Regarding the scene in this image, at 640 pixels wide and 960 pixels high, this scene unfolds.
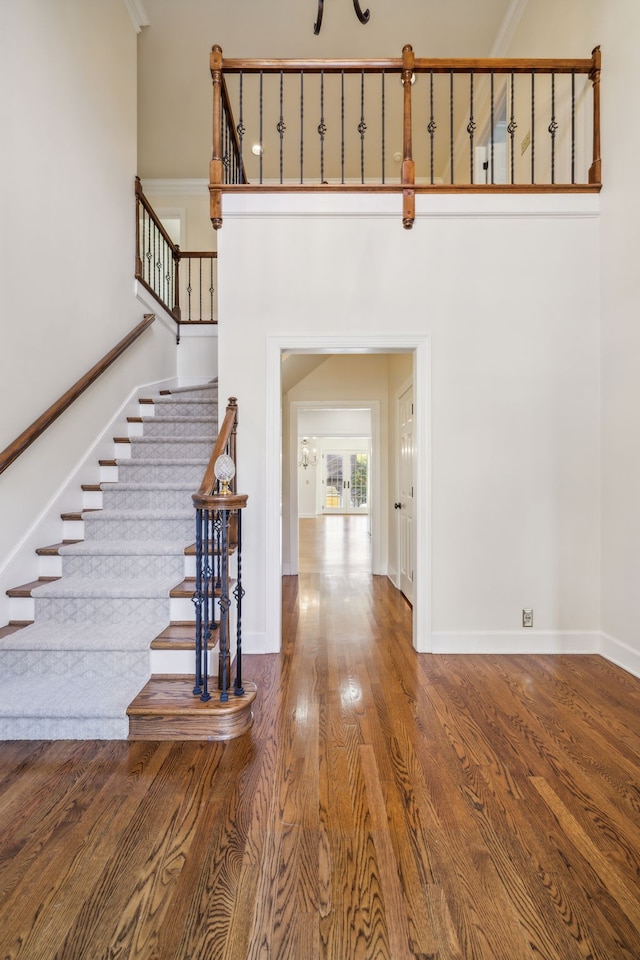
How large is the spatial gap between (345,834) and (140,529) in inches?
87.9

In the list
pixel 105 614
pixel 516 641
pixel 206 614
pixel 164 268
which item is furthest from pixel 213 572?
pixel 164 268

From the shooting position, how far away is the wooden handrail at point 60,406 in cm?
263

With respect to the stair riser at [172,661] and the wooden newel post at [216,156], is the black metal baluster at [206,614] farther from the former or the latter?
the wooden newel post at [216,156]

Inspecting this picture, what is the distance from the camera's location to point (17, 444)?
2.67 meters

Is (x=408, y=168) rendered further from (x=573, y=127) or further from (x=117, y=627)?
(x=117, y=627)

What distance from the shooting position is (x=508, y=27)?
4.47m

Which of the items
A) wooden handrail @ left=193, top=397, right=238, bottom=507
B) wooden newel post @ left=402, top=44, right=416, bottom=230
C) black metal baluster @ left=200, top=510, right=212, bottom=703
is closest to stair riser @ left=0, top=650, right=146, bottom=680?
black metal baluster @ left=200, top=510, right=212, bottom=703

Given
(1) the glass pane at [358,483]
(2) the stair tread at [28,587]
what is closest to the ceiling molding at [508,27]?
(2) the stair tread at [28,587]

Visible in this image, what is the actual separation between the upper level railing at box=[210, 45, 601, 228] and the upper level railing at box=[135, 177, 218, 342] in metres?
1.12

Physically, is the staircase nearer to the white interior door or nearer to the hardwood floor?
the hardwood floor

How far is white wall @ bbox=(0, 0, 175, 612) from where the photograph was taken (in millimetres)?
2730

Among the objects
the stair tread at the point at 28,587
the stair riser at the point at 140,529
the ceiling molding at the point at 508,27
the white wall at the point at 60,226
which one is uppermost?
the ceiling molding at the point at 508,27

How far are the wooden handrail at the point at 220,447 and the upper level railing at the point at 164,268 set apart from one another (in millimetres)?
2314

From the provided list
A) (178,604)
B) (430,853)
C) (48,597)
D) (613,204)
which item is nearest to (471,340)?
(613,204)
